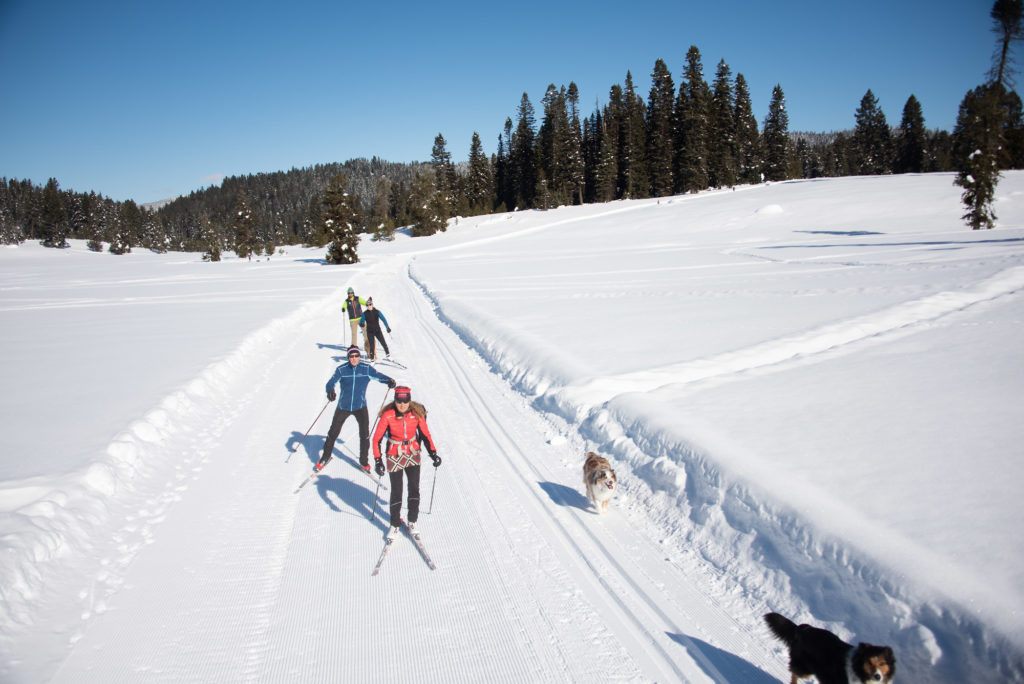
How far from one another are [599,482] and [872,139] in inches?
3563

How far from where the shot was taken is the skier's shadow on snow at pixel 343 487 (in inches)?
245

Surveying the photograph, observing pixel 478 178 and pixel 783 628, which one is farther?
pixel 478 178

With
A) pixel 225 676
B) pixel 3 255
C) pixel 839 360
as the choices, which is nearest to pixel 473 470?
pixel 225 676

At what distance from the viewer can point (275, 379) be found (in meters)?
11.5

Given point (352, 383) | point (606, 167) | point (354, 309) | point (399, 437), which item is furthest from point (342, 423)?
point (606, 167)

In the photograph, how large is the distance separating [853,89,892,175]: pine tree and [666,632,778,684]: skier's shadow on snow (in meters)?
88.5

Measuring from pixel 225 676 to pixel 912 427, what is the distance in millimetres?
7857

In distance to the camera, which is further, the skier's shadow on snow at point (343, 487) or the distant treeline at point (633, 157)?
the distant treeline at point (633, 157)

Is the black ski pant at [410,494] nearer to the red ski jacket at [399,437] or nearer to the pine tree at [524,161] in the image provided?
the red ski jacket at [399,437]

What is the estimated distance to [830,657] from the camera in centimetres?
326

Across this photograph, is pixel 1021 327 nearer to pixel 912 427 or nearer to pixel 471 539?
pixel 912 427

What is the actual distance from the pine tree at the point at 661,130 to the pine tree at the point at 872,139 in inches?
1088

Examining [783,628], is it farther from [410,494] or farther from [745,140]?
[745,140]

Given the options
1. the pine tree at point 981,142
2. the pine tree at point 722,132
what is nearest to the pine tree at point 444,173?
the pine tree at point 722,132
